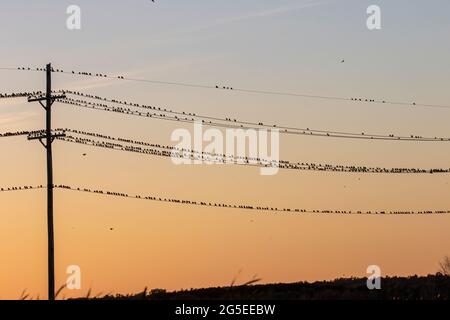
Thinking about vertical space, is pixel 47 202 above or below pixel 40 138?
below
